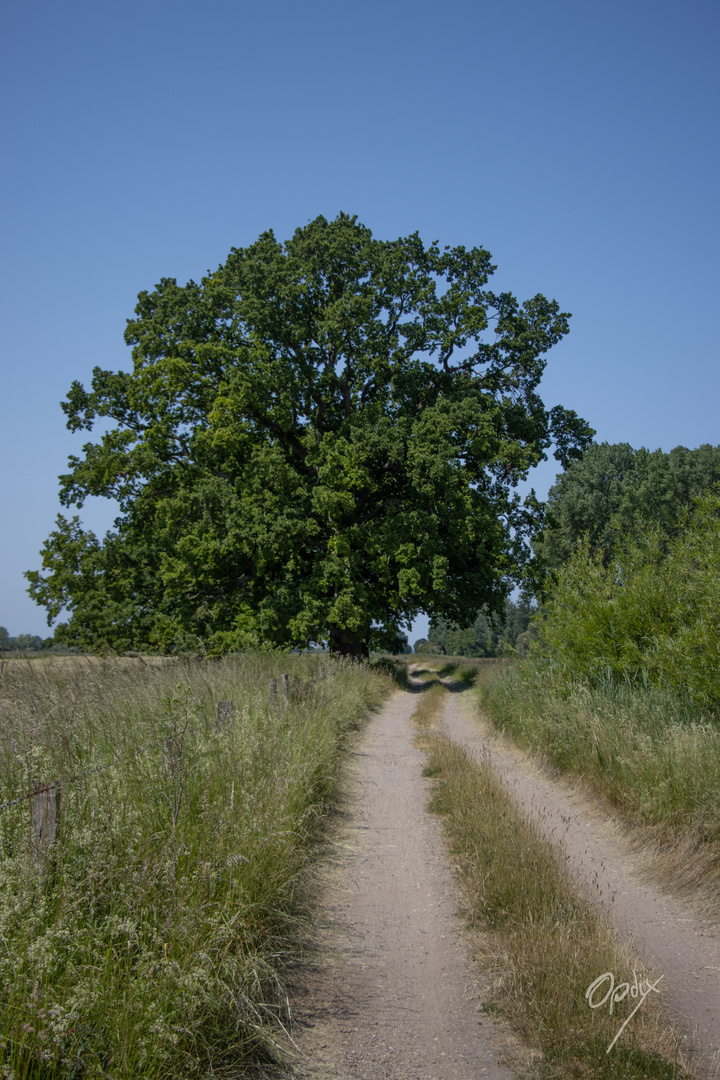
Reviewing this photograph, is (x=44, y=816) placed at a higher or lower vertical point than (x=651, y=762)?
higher

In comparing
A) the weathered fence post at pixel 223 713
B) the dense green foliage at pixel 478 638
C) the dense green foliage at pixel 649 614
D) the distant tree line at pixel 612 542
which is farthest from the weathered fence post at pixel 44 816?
the dense green foliage at pixel 478 638

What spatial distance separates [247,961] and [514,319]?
24.8m

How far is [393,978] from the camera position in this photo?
4535mm

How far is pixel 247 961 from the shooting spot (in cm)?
394

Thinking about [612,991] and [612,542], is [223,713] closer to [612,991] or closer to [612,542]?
[612,991]

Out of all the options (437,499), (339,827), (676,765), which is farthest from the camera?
(437,499)

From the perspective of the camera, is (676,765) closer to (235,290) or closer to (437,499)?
(437,499)

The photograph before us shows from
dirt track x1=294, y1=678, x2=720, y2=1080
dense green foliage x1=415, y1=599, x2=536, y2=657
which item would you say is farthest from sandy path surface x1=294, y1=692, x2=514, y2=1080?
dense green foliage x1=415, y1=599, x2=536, y2=657

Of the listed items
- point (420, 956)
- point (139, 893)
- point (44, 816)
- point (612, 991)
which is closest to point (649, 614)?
point (420, 956)

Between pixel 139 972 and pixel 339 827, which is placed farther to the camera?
pixel 339 827

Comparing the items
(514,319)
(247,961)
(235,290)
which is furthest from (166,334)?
(247,961)

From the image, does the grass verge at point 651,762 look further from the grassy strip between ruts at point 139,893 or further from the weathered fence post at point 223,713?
the weathered fence post at point 223,713

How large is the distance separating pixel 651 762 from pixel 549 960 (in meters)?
3.97

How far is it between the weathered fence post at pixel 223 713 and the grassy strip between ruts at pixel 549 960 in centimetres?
252
